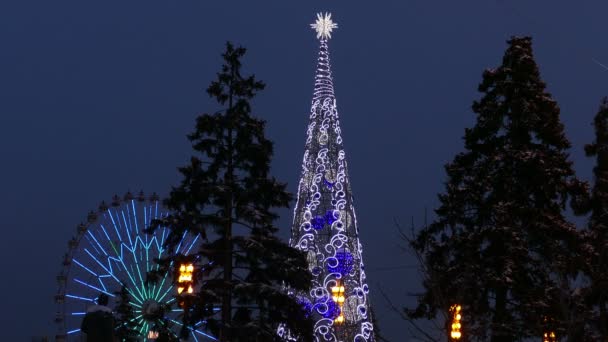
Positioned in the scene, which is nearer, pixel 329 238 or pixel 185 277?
pixel 185 277

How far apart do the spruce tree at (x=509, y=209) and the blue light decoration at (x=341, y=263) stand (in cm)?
331

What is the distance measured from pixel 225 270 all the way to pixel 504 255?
781 centimetres

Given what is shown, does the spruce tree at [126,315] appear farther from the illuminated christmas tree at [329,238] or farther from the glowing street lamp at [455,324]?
the glowing street lamp at [455,324]

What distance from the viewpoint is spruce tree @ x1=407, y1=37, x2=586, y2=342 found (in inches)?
1054

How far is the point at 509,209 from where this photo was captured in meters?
28.7

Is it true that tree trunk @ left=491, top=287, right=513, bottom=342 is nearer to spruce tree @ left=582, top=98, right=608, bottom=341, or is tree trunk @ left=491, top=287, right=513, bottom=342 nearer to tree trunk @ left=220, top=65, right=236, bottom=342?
spruce tree @ left=582, top=98, right=608, bottom=341

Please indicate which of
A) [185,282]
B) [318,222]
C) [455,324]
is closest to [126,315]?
[318,222]

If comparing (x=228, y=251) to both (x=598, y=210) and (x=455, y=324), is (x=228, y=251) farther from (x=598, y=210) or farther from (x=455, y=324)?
(x=598, y=210)

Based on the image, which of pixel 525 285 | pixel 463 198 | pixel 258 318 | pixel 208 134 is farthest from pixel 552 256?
pixel 208 134

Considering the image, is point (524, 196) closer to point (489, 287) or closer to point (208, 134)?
point (489, 287)

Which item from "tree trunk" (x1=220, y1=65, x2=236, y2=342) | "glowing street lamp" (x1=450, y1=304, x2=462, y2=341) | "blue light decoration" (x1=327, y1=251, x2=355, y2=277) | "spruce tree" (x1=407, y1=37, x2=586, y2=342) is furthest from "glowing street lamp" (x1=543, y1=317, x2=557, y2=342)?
"tree trunk" (x1=220, y1=65, x2=236, y2=342)

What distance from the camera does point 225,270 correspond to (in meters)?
27.8

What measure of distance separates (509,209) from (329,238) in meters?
6.80

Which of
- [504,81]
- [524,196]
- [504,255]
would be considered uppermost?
[504,81]
